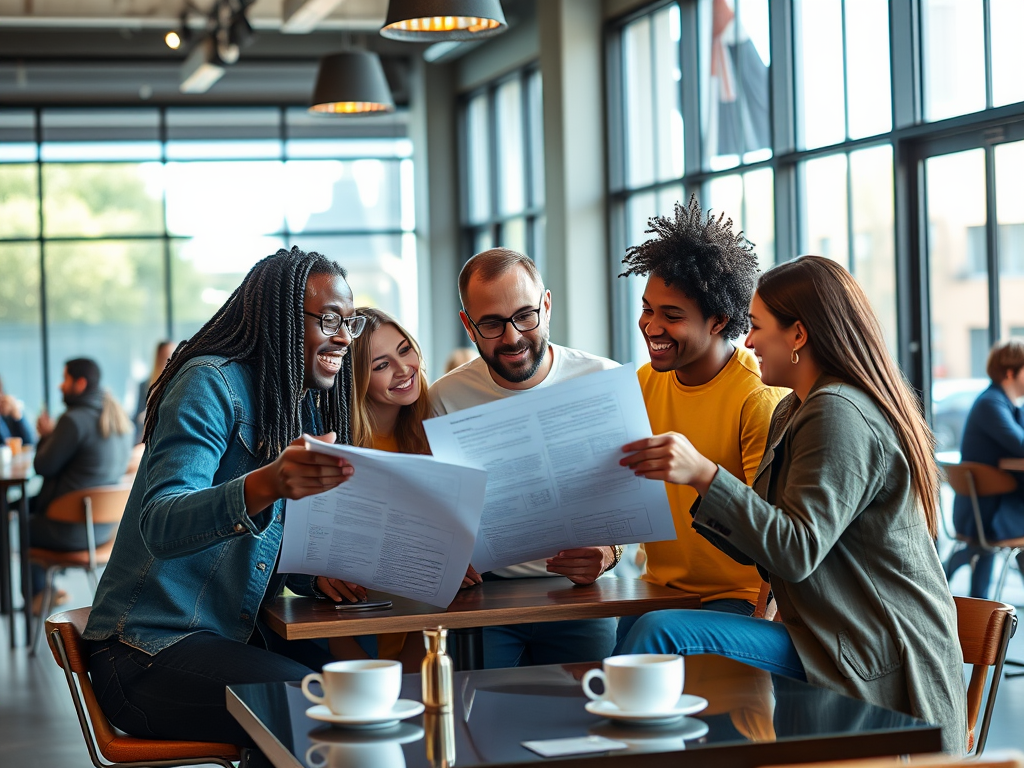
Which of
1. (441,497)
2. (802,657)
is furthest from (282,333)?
(802,657)

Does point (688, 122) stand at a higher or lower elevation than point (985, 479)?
higher

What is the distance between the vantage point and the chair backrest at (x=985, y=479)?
5402 mm

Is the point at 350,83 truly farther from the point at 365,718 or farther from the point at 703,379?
the point at 365,718

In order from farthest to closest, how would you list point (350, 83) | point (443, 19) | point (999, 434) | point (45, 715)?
point (350, 83)
point (999, 434)
point (45, 715)
point (443, 19)

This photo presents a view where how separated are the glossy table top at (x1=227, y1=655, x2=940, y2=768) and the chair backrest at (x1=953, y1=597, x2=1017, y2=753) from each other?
0.65 meters

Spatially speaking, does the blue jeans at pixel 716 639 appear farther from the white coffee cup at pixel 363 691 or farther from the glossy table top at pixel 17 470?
the glossy table top at pixel 17 470

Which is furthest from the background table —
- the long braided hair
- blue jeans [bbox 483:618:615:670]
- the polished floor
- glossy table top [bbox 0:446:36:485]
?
glossy table top [bbox 0:446:36:485]

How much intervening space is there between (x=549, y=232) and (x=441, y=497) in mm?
6959

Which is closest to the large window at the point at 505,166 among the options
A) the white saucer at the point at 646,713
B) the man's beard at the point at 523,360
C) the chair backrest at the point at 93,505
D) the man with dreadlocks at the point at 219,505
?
the chair backrest at the point at 93,505

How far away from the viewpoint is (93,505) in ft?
19.0

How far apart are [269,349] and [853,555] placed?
3.67 ft

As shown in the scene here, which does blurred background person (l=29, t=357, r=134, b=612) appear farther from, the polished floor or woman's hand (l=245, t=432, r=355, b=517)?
woman's hand (l=245, t=432, r=355, b=517)

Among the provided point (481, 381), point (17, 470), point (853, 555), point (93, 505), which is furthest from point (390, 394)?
point (17, 470)

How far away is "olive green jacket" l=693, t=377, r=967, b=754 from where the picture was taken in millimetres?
1968
